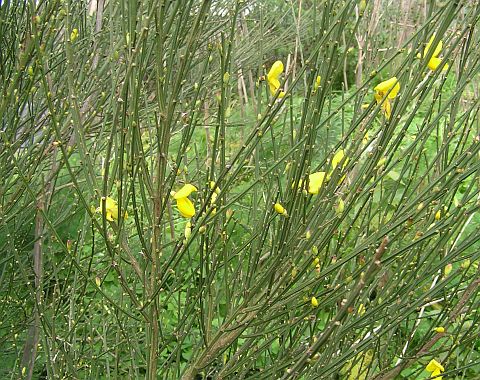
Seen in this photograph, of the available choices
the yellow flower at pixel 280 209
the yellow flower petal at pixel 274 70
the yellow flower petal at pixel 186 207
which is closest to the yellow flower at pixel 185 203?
the yellow flower petal at pixel 186 207

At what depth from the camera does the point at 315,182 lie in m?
1.35

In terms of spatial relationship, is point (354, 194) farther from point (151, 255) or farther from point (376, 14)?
point (376, 14)

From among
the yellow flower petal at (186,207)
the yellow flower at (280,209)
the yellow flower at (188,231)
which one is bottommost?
the yellow flower at (188,231)

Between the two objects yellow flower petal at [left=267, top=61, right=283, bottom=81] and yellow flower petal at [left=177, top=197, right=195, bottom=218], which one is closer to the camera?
yellow flower petal at [left=177, top=197, right=195, bottom=218]

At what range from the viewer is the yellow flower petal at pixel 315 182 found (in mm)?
1341

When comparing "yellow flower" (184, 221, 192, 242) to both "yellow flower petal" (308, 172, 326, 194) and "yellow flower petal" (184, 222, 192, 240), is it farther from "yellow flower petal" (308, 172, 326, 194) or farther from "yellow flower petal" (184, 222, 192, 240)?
"yellow flower petal" (308, 172, 326, 194)

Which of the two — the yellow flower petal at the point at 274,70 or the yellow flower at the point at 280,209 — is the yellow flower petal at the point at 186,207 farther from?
the yellow flower petal at the point at 274,70

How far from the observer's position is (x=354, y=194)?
1368 mm

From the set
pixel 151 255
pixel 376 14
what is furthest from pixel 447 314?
pixel 376 14

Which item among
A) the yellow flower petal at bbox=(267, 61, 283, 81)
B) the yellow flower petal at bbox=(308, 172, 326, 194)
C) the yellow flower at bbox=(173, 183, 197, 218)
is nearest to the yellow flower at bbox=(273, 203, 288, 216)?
the yellow flower petal at bbox=(308, 172, 326, 194)

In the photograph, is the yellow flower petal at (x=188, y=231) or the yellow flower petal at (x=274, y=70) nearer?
the yellow flower petal at (x=188, y=231)

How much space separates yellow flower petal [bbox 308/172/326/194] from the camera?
4.40 ft

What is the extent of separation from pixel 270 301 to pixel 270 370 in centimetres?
38

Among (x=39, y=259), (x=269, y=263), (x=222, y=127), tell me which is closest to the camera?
(x=222, y=127)
